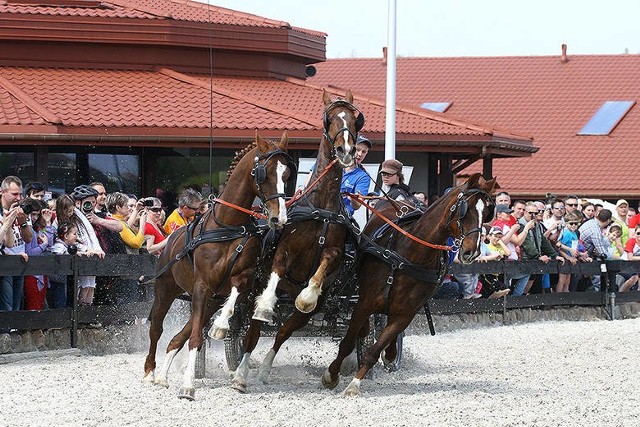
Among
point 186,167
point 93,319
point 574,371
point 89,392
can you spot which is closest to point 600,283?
point 186,167

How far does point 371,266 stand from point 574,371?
10.7 feet

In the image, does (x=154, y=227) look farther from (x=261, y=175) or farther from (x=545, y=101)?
(x=545, y=101)

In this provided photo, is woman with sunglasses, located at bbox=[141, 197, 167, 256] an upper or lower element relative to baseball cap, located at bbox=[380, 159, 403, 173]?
lower

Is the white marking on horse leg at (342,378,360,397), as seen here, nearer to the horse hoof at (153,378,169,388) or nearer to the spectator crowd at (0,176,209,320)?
the horse hoof at (153,378,169,388)

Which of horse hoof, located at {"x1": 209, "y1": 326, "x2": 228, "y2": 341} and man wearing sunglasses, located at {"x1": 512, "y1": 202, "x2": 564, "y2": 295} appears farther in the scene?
man wearing sunglasses, located at {"x1": 512, "y1": 202, "x2": 564, "y2": 295}

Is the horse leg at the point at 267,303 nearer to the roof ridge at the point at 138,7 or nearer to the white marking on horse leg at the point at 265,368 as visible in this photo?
the white marking on horse leg at the point at 265,368

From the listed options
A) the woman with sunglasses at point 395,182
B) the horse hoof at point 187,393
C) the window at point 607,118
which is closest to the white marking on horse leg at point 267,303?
the horse hoof at point 187,393

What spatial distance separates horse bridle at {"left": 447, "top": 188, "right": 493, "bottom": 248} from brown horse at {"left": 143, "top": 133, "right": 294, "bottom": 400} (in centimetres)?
158

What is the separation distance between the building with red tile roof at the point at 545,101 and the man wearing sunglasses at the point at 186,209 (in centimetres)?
2270

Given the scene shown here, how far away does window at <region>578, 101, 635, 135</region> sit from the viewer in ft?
134

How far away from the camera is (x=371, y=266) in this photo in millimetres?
13078

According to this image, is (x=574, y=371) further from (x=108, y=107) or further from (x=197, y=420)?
(x=108, y=107)

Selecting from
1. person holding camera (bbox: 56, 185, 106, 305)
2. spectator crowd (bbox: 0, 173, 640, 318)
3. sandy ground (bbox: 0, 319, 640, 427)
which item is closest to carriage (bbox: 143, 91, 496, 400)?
sandy ground (bbox: 0, 319, 640, 427)

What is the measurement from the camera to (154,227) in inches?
691
